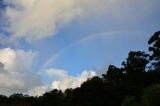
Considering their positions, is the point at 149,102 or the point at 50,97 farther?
the point at 50,97

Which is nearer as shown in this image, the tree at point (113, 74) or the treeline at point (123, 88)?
the treeline at point (123, 88)

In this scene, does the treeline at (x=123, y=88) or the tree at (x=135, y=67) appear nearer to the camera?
the treeline at (x=123, y=88)

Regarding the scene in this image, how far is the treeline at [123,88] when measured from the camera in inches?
2923

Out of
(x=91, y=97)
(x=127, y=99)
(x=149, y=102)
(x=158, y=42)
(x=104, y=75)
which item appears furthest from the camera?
(x=104, y=75)

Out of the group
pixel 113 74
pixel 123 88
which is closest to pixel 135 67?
pixel 113 74

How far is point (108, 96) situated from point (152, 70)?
29561 mm

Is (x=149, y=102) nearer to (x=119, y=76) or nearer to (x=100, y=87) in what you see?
(x=100, y=87)

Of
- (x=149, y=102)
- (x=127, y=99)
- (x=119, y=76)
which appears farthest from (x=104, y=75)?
(x=149, y=102)

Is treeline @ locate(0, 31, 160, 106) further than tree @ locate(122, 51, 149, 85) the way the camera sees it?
No

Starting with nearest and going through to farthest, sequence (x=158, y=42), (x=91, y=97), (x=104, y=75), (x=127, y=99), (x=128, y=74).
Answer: (x=127, y=99) < (x=91, y=97) < (x=158, y=42) < (x=128, y=74) < (x=104, y=75)

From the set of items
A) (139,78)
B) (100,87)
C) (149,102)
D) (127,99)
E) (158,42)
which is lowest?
(149,102)

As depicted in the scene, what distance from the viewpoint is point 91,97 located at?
8181cm

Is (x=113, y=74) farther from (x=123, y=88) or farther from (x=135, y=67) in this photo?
(x=123, y=88)

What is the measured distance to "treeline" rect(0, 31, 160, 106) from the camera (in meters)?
74.2
